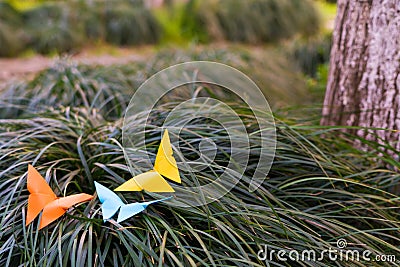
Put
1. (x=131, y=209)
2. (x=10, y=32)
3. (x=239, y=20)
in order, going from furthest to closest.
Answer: (x=239, y=20), (x=10, y=32), (x=131, y=209)

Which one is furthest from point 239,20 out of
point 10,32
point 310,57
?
point 10,32

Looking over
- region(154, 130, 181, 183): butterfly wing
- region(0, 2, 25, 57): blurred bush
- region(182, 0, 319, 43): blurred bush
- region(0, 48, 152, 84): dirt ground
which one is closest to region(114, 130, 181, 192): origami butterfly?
region(154, 130, 181, 183): butterfly wing

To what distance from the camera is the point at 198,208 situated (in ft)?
4.64

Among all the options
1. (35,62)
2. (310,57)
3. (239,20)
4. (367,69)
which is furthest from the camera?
(239,20)

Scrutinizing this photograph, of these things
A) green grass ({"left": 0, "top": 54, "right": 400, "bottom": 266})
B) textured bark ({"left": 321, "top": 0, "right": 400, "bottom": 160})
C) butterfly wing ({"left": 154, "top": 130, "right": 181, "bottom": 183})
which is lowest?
green grass ({"left": 0, "top": 54, "right": 400, "bottom": 266})

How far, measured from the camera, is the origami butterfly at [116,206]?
135cm

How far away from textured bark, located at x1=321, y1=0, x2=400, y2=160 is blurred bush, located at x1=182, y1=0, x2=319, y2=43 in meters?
6.64

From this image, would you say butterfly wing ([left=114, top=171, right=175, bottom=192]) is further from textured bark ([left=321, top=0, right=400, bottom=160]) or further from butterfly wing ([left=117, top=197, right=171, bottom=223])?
textured bark ([left=321, top=0, right=400, bottom=160])

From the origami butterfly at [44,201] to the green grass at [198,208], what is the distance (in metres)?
0.03

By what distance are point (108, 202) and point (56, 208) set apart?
0.16m

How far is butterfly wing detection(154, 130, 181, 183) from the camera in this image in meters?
1.47

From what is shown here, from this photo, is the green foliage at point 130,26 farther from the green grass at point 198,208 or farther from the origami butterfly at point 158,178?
the origami butterfly at point 158,178

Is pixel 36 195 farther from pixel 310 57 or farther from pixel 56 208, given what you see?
pixel 310 57

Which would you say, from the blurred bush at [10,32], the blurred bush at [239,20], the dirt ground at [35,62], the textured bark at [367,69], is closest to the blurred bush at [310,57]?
the dirt ground at [35,62]
